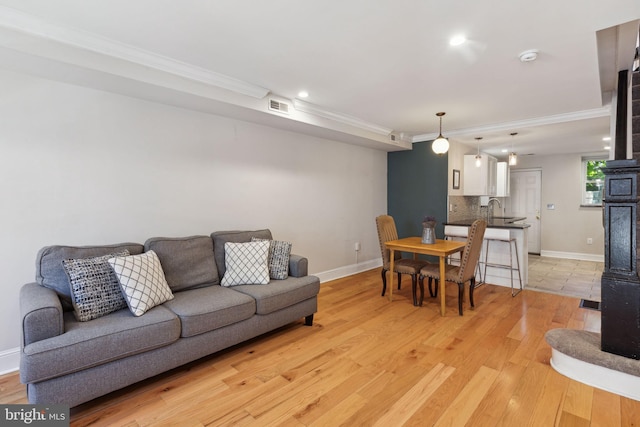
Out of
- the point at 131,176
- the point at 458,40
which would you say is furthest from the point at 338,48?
the point at 131,176

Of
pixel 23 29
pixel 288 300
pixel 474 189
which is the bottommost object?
pixel 288 300

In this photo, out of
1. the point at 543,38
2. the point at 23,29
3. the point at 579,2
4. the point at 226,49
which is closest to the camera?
the point at 579,2

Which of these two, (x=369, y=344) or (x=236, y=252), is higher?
(x=236, y=252)

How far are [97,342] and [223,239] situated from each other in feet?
4.87

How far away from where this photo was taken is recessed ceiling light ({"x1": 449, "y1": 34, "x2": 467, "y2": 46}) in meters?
2.21

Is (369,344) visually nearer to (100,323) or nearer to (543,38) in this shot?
(100,323)

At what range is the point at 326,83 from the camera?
3.08m

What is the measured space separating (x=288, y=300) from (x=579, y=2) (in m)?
2.91

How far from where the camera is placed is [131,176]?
290 cm

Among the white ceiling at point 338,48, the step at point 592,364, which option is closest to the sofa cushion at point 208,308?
the white ceiling at point 338,48

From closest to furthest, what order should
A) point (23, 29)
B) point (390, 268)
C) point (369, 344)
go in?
point (23, 29) → point (369, 344) → point (390, 268)

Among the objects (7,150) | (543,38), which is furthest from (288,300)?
(543,38)

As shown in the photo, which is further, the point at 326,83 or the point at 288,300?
the point at 326,83

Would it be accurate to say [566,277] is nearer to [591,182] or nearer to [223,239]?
[591,182]
